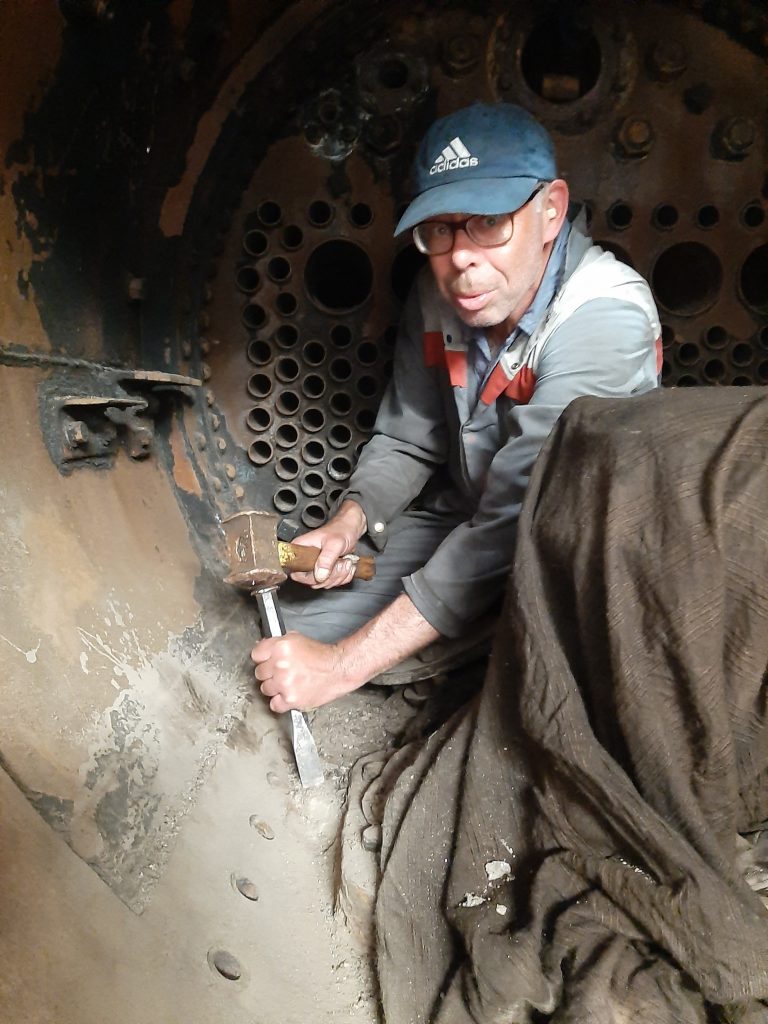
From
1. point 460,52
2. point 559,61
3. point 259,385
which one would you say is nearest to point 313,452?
point 259,385

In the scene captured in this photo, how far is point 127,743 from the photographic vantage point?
100 cm

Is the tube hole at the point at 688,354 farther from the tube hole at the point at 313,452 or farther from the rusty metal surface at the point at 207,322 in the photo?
the tube hole at the point at 313,452

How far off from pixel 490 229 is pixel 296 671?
792mm

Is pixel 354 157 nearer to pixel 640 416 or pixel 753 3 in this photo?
pixel 753 3

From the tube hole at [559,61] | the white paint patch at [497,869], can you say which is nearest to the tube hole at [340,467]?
the tube hole at [559,61]

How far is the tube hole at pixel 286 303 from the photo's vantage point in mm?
1686

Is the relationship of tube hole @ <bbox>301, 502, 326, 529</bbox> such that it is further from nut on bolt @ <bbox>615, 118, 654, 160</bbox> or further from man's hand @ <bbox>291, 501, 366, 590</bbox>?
nut on bolt @ <bbox>615, 118, 654, 160</bbox>

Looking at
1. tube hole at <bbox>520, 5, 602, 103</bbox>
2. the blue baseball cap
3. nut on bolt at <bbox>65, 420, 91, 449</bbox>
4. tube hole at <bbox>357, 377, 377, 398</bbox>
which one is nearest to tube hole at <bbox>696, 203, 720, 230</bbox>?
tube hole at <bbox>520, 5, 602, 103</bbox>

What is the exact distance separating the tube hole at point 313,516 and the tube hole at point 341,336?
0.41m

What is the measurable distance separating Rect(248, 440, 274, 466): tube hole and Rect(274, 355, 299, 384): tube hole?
0.17m

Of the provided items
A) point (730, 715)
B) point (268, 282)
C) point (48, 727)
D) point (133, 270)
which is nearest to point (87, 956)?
point (48, 727)

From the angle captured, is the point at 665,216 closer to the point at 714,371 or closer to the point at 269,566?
the point at 714,371

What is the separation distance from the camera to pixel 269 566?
1.13 metres

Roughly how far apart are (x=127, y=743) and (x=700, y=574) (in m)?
0.79
